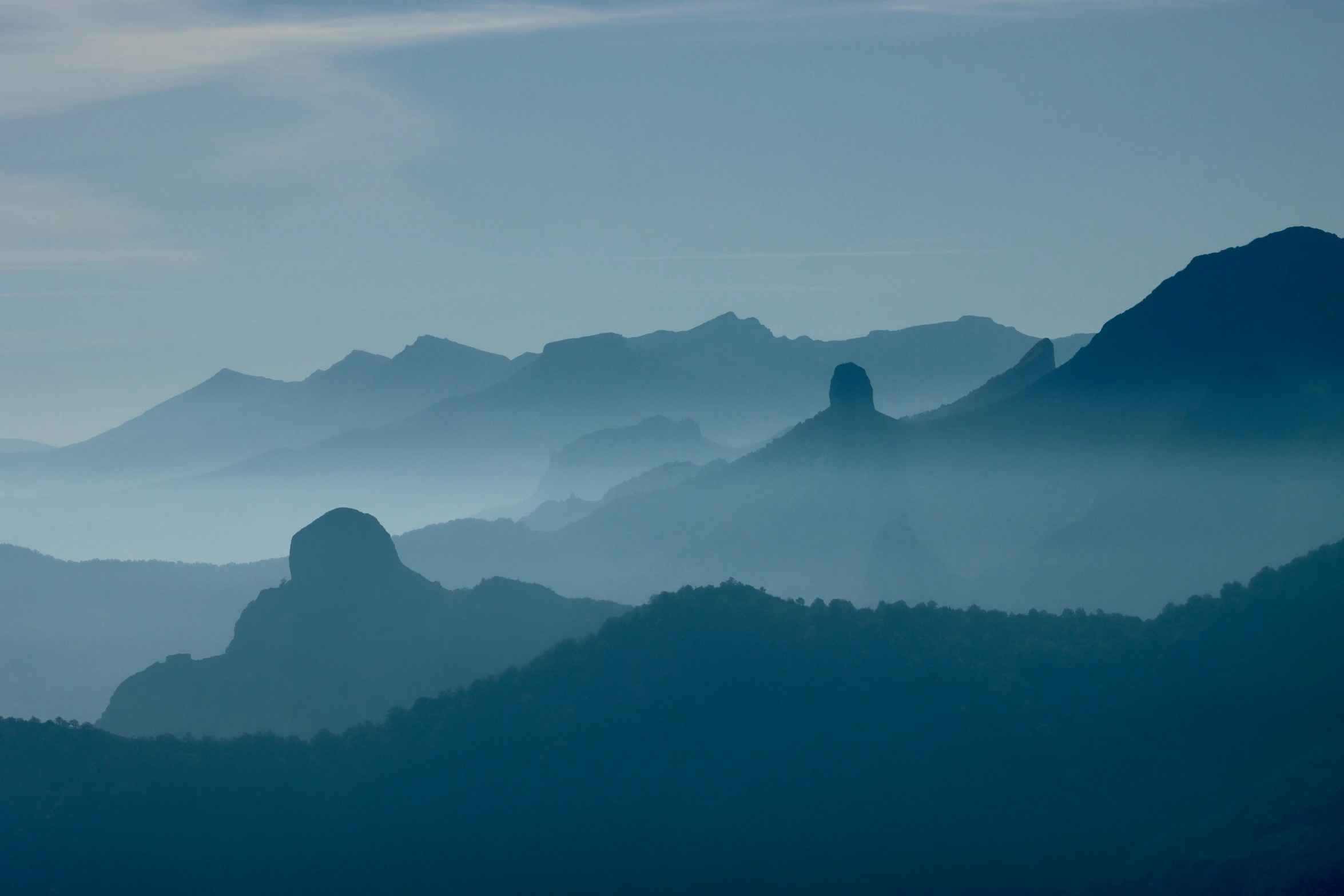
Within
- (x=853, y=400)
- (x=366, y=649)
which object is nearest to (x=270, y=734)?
(x=366, y=649)

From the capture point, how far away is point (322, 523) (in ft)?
347

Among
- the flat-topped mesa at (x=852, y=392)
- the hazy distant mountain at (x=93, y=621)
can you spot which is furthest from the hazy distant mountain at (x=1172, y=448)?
the hazy distant mountain at (x=93, y=621)

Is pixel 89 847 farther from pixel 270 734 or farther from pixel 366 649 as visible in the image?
pixel 366 649

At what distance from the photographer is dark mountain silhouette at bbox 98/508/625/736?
9494cm

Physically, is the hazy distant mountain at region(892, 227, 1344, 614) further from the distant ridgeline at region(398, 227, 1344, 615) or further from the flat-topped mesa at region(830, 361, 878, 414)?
the flat-topped mesa at region(830, 361, 878, 414)

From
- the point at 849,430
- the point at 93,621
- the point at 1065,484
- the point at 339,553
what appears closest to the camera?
the point at 339,553

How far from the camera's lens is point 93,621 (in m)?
174

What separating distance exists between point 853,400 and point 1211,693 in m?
105

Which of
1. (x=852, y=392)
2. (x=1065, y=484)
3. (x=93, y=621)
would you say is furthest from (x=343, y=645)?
(x=93, y=621)

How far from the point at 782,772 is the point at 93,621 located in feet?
467

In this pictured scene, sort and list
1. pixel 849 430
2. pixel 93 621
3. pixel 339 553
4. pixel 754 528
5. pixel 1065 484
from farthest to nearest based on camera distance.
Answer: pixel 93 621 → pixel 849 430 → pixel 754 528 → pixel 1065 484 → pixel 339 553

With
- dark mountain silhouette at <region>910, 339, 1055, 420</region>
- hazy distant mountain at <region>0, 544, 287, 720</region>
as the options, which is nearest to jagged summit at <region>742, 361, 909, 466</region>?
dark mountain silhouette at <region>910, 339, 1055, 420</region>

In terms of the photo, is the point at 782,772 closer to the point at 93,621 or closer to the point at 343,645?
the point at 343,645

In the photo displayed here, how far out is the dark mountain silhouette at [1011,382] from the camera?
178 metres
